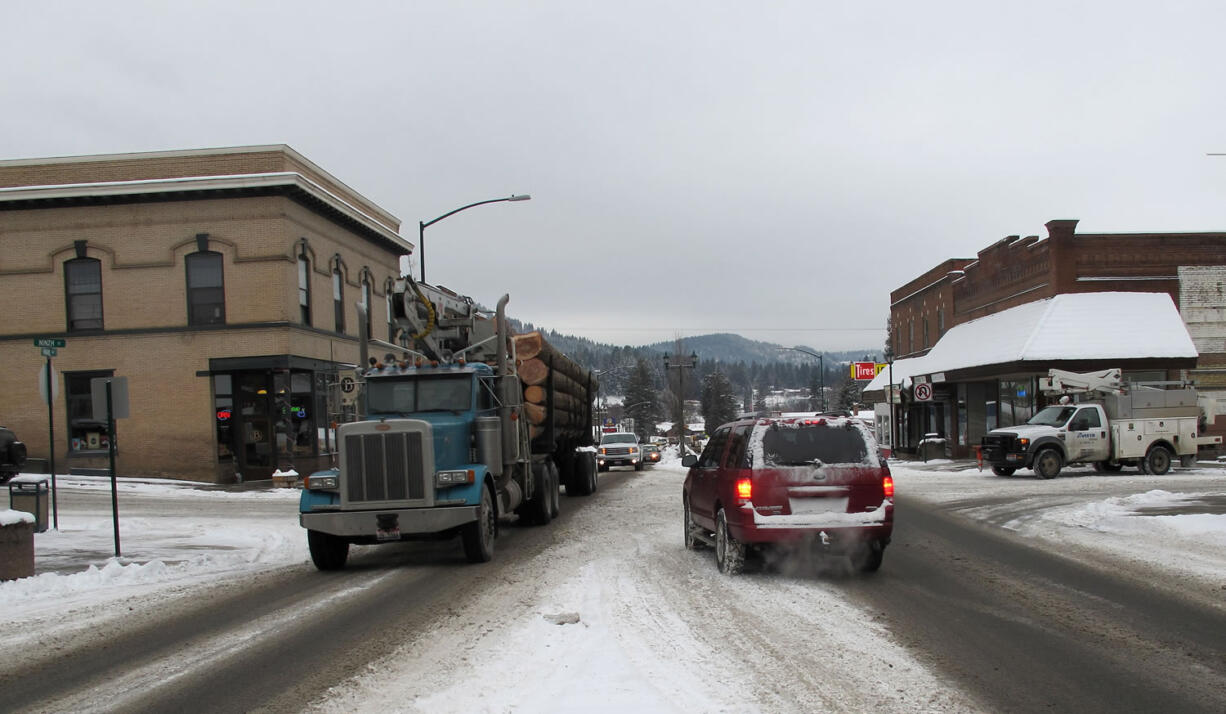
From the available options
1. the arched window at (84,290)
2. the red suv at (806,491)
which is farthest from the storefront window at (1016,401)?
the arched window at (84,290)

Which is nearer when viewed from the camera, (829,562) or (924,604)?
(924,604)

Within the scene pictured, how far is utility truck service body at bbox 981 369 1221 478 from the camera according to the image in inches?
1058

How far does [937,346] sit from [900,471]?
14.7 m

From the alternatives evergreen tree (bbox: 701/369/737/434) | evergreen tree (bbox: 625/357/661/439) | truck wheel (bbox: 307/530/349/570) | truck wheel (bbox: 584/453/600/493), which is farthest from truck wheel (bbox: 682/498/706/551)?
evergreen tree (bbox: 625/357/661/439)

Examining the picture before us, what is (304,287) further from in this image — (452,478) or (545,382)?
(452,478)

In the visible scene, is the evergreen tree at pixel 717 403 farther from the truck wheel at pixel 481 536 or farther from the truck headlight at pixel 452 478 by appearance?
the truck headlight at pixel 452 478

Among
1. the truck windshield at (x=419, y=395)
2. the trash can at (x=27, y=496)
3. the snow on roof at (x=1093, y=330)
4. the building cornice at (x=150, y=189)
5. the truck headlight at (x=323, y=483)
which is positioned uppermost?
the building cornice at (x=150, y=189)

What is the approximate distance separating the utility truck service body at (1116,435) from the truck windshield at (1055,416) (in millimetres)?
26

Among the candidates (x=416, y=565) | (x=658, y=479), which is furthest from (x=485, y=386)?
(x=658, y=479)

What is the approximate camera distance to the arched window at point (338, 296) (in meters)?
35.3

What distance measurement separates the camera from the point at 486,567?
12.6 m

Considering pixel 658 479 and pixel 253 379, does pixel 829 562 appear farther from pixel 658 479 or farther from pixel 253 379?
pixel 253 379

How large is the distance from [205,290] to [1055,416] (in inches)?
1009

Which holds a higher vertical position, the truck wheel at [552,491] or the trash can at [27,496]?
the trash can at [27,496]
